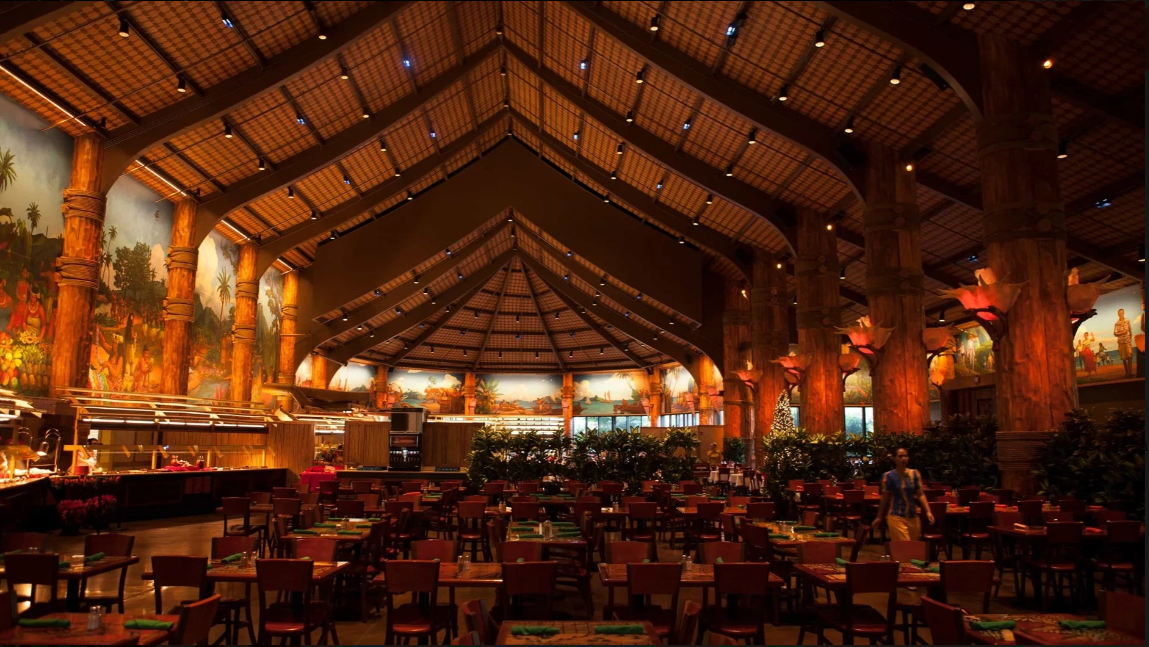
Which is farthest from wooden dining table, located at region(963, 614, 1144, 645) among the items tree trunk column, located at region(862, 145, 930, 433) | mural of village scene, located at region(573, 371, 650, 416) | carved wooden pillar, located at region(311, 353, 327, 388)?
mural of village scene, located at region(573, 371, 650, 416)

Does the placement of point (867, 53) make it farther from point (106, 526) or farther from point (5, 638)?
point (106, 526)

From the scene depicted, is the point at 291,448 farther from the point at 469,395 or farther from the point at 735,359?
the point at 469,395

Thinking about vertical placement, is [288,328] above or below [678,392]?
above

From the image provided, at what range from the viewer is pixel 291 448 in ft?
64.7

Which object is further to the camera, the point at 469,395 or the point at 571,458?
the point at 469,395

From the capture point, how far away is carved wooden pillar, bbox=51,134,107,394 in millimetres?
13500

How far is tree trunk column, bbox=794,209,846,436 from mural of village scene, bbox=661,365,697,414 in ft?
45.0

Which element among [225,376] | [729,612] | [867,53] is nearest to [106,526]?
[225,376]


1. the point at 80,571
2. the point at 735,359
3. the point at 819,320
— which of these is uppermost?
the point at 819,320

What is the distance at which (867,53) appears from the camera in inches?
513

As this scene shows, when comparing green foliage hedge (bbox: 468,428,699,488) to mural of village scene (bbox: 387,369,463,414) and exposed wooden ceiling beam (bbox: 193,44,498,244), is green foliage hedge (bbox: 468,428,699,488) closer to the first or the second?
exposed wooden ceiling beam (bbox: 193,44,498,244)

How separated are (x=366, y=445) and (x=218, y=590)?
11655mm

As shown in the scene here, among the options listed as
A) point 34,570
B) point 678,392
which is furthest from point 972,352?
point 34,570

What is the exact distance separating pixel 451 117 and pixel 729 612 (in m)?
19.2
